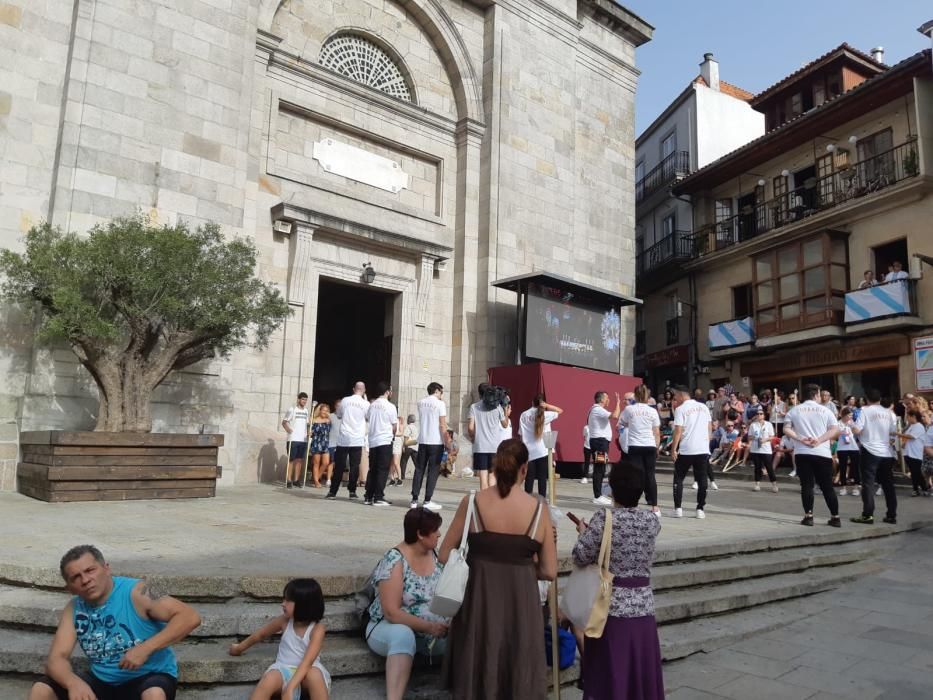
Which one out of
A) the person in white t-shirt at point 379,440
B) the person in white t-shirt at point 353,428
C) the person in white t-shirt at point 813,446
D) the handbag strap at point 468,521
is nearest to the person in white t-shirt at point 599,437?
the person in white t-shirt at point 813,446

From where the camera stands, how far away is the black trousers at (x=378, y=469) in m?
8.48

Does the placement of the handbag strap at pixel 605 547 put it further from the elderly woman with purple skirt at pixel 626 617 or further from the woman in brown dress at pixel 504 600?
the woman in brown dress at pixel 504 600

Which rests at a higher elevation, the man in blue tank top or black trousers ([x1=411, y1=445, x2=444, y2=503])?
black trousers ([x1=411, y1=445, x2=444, y2=503])

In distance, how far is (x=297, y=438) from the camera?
36.3 ft

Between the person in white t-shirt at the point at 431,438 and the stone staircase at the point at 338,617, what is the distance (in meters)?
3.21

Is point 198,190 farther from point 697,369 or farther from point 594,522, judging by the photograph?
point 697,369

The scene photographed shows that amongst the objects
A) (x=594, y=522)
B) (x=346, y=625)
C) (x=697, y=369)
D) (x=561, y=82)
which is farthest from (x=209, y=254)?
(x=697, y=369)

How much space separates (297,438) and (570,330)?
6.45 m

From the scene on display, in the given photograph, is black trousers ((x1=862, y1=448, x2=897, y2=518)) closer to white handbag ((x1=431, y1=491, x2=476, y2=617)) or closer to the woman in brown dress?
the woman in brown dress

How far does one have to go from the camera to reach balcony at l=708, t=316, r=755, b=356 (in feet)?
70.4

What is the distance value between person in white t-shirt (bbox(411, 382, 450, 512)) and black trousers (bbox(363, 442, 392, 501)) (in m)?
0.45

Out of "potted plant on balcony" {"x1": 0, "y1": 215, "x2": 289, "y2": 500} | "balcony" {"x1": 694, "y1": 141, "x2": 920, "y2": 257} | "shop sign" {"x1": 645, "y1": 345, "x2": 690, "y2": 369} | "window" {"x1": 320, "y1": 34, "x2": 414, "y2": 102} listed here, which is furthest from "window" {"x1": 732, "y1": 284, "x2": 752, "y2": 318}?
"potted plant on balcony" {"x1": 0, "y1": 215, "x2": 289, "y2": 500}

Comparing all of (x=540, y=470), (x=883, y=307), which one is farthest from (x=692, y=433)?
(x=883, y=307)

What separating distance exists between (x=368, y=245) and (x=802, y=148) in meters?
15.0
